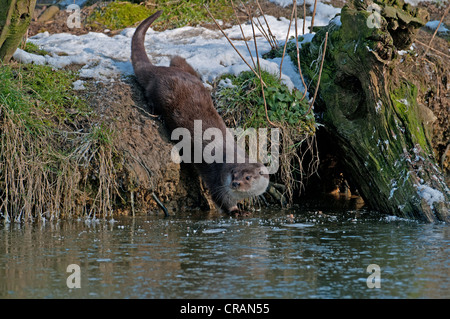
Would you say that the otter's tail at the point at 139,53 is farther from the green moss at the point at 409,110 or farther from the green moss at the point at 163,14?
the green moss at the point at 409,110

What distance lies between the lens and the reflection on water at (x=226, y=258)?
9.85ft

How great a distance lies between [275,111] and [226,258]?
2.13 m

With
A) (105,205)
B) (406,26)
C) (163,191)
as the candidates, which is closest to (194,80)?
(163,191)

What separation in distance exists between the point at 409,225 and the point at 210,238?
151 cm

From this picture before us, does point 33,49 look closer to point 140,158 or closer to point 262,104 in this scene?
point 140,158

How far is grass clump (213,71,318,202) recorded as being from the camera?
5.41m

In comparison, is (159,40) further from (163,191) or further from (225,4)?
(163,191)

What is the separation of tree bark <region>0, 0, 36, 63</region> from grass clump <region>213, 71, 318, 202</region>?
5.69ft

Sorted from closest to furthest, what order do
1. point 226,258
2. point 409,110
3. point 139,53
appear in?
point 226,258 → point 409,110 → point 139,53

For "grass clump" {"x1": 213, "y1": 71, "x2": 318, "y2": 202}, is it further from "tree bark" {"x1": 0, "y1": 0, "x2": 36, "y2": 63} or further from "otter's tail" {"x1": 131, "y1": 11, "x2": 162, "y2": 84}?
"tree bark" {"x1": 0, "y1": 0, "x2": 36, "y2": 63}

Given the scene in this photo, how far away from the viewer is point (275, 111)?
215 inches

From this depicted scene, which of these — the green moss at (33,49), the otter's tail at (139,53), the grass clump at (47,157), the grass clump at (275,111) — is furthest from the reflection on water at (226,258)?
the green moss at (33,49)

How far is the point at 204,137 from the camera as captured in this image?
5.29m

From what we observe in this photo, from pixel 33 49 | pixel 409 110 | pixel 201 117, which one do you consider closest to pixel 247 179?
pixel 201 117
